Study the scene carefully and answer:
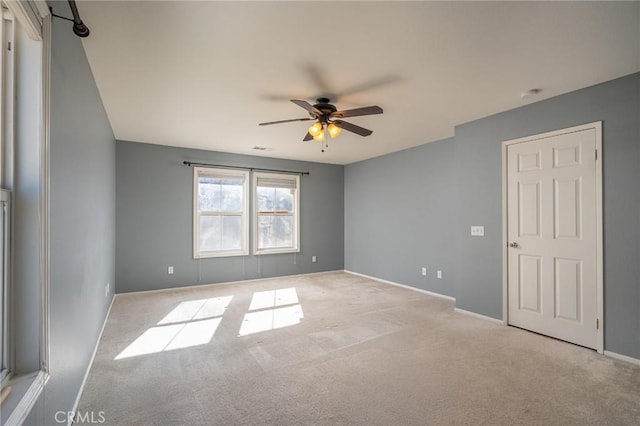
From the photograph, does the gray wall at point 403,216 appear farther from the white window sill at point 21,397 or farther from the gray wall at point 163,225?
the white window sill at point 21,397

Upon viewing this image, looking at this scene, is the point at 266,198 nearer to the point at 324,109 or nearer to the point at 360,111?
the point at 324,109

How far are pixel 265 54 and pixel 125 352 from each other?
289cm

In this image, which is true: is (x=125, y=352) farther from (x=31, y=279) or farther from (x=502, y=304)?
(x=502, y=304)

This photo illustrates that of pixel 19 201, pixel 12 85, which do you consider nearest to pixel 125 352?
pixel 19 201

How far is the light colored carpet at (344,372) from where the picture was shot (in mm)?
Answer: 1943

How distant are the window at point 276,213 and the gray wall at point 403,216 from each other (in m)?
1.30

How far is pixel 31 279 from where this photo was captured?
4.26 feet

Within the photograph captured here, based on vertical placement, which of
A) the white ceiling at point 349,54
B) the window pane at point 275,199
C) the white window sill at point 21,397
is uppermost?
the white ceiling at point 349,54

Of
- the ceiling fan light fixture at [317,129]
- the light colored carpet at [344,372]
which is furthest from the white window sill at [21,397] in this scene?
the ceiling fan light fixture at [317,129]

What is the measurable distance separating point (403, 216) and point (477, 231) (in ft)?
5.83

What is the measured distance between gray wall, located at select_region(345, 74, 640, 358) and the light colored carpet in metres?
0.48

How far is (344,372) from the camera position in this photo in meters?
2.46

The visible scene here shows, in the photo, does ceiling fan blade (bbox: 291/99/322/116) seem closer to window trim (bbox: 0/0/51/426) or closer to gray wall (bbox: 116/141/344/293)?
window trim (bbox: 0/0/51/426)

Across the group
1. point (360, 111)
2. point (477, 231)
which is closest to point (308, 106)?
point (360, 111)
